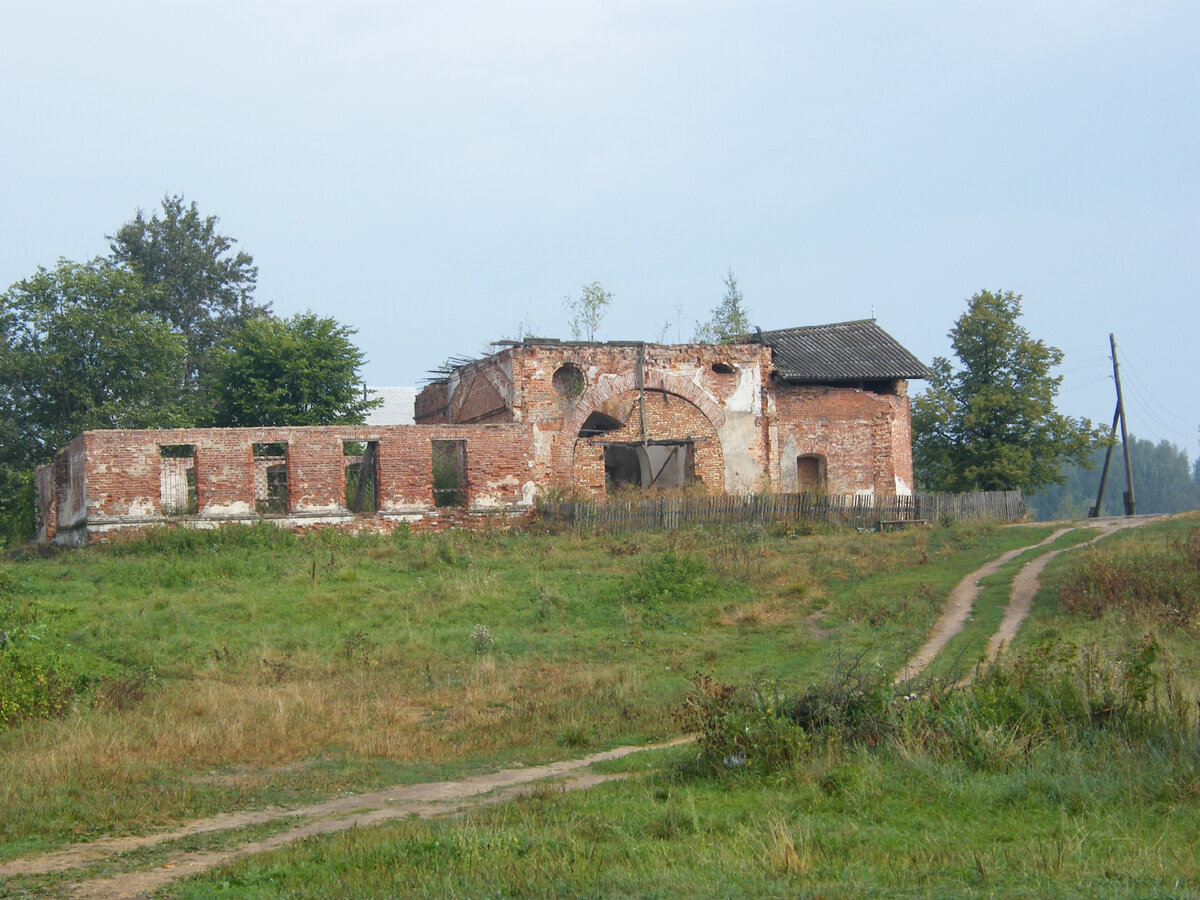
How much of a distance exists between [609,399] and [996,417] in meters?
13.2

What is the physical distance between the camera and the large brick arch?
89.5 feet

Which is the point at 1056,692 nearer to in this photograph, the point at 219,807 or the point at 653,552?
the point at 219,807

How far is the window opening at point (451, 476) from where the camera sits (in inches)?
1013

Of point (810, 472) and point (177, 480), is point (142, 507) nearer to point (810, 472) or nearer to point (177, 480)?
point (177, 480)

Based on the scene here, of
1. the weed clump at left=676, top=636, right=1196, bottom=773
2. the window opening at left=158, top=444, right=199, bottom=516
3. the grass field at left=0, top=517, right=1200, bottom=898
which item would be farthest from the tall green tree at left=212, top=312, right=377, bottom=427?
the weed clump at left=676, top=636, right=1196, bottom=773

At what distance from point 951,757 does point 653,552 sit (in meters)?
13.8

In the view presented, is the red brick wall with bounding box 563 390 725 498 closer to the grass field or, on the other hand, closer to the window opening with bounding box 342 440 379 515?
the grass field

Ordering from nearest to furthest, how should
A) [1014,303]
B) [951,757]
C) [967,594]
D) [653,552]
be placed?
[951,757] < [967,594] < [653,552] < [1014,303]

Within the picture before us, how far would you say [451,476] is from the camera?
26984 millimetres

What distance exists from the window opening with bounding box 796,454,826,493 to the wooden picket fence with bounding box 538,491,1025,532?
8.32 ft

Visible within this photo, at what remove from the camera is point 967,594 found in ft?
60.2

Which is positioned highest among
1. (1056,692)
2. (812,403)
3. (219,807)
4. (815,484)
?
(812,403)

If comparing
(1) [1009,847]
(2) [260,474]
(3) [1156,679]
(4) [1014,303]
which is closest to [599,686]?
(3) [1156,679]

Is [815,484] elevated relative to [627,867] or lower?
elevated
